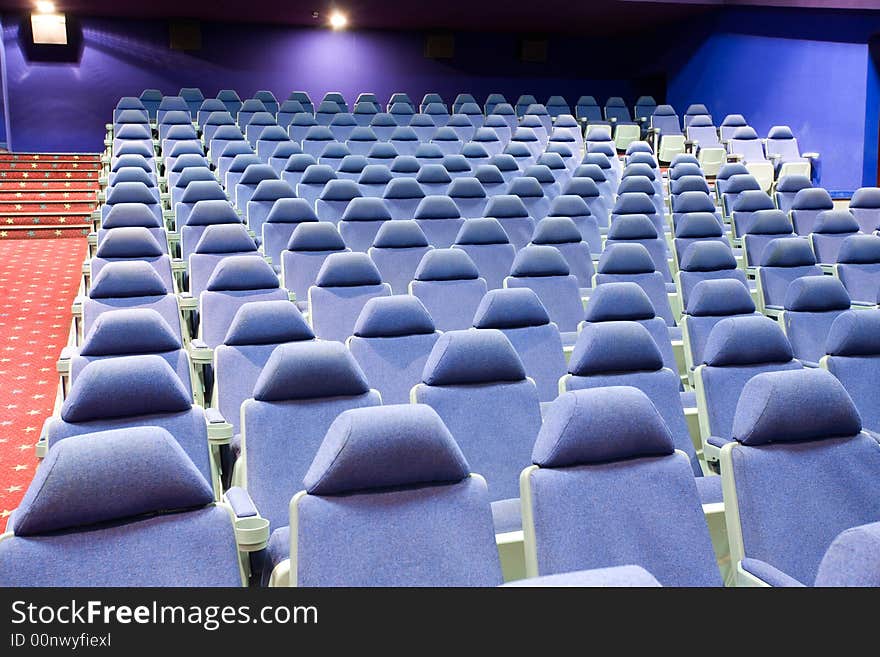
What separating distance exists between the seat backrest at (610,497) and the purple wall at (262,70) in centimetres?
1069

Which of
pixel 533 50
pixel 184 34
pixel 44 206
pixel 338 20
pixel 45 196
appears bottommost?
pixel 44 206

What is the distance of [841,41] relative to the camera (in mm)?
8984

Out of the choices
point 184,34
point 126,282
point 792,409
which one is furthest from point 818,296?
point 184,34

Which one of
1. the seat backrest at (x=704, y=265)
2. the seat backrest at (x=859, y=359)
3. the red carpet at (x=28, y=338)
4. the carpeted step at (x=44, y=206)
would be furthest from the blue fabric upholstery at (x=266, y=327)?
the carpeted step at (x=44, y=206)

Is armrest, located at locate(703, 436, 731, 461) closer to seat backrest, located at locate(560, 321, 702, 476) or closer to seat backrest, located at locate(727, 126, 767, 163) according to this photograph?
seat backrest, located at locate(560, 321, 702, 476)

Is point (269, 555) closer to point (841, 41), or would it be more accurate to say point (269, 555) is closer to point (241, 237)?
point (241, 237)

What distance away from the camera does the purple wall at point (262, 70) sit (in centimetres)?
1090

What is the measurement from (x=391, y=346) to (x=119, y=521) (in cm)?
146

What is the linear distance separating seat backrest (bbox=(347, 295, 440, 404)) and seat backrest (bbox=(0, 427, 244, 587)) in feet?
4.29

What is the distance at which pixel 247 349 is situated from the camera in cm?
275

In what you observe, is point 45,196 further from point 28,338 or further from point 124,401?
point 124,401

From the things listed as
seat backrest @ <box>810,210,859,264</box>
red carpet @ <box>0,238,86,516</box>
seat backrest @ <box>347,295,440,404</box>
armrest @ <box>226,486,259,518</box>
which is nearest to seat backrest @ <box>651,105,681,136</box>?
seat backrest @ <box>810,210,859,264</box>

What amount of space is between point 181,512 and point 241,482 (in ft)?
2.35

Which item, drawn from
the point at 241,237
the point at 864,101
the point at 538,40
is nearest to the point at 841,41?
the point at 864,101
